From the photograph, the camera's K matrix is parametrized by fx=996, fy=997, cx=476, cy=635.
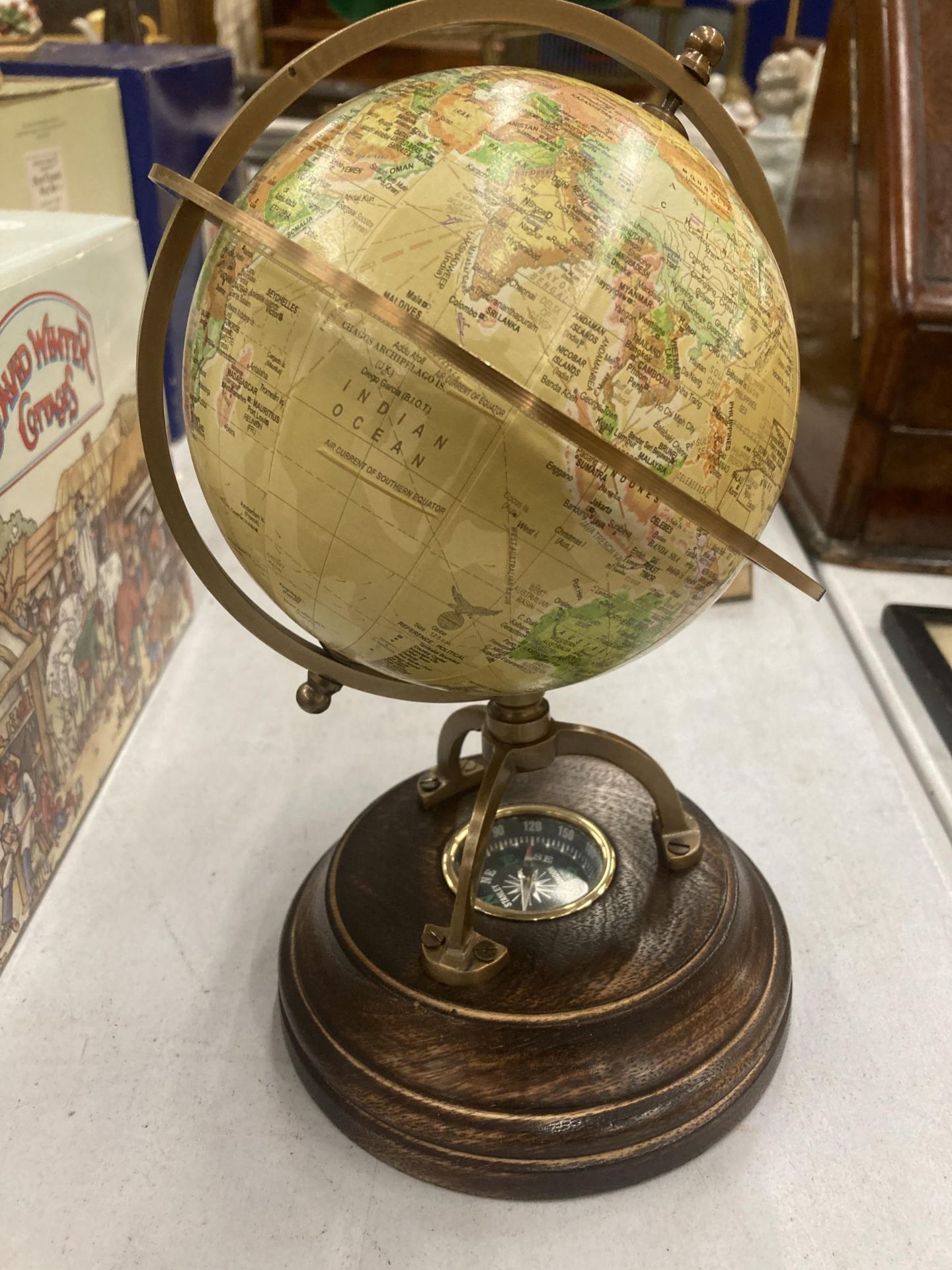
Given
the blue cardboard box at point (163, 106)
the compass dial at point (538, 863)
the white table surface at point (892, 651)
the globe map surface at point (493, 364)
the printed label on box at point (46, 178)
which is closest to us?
the globe map surface at point (493, 364)

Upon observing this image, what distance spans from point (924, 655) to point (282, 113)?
1.28 m

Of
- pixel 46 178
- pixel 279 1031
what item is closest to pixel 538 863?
pixel 279 1031

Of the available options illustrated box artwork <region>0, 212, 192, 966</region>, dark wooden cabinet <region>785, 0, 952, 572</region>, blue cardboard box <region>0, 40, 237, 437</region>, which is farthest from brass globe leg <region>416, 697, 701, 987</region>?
blue cardboard box <region>0, 40, 237, 437</region>

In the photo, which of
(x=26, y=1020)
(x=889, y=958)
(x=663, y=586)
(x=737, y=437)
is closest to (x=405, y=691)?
(x=663, y=586)

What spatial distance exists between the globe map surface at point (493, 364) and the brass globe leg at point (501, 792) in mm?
216

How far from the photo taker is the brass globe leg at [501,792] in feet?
3.33

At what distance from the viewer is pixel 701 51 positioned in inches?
35.8

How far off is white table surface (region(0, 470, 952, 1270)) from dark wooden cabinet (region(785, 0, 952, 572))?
1.45 feet

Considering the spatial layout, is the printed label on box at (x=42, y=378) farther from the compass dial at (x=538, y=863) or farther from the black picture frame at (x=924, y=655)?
the black picture frame at (x=924, y=655)

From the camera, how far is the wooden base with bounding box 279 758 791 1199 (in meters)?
0.94

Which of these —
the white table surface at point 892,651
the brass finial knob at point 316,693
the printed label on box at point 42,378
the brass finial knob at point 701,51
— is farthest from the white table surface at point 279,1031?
the brass finial knob at point 701,51

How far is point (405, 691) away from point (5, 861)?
0.54 meters

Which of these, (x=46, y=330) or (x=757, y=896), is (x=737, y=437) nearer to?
(x=757, y=896)

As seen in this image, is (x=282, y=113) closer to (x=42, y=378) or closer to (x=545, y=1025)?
(x=42, y=378)
